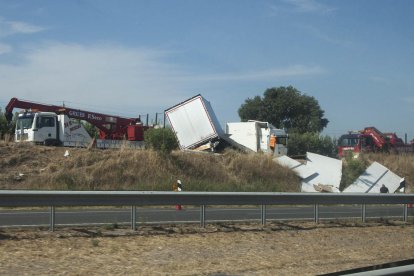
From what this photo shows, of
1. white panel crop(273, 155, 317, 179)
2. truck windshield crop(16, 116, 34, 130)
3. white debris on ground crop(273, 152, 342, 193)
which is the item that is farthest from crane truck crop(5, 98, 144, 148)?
white debris on ground crop(273, 152, 342, 193)

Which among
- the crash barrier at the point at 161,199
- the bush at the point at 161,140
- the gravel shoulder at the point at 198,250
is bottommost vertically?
the gravel shoulder at the point at 198,250

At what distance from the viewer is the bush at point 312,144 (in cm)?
5212

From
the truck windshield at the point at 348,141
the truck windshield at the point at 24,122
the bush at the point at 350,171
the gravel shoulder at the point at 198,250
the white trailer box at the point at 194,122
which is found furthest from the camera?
the truck windshield at the point at 348,141

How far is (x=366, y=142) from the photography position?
163 feet

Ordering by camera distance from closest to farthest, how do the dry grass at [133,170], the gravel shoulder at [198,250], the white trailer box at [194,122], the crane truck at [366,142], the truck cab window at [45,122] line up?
1. the gravel shoulder at [198,250]
2. the dry grass at [133,170]
3. the truck cab window at [45,122]
4. the white trailer box at [194,122]
5. the crane truck at [366,142]

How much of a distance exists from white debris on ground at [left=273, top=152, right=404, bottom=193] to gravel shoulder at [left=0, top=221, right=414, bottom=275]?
2201 cm

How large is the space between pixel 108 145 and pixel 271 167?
408 inches

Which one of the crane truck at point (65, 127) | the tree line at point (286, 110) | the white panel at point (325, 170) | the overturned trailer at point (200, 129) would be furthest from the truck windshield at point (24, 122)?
the tree line at point (286, 110)

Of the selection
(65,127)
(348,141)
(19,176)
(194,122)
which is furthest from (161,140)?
(348,141)

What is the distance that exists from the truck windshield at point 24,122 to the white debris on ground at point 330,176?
15394mm

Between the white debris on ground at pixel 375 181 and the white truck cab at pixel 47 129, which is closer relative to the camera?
the white truck cab at pixel 47 129

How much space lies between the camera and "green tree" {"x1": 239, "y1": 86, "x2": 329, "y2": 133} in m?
75.4

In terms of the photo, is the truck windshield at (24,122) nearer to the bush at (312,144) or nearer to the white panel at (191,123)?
the white panel at (191,123)

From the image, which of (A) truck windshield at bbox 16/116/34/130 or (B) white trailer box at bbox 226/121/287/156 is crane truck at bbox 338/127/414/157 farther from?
(A) truck windshield at bbox 16/116/34/130
